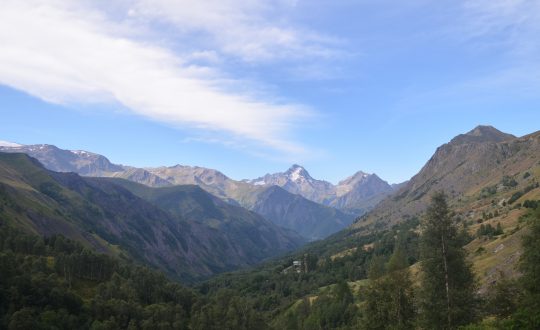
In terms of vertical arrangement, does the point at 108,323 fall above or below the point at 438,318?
below

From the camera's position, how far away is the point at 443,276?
5356 cm

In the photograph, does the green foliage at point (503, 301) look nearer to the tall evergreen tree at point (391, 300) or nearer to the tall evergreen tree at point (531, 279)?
the tall evergreen tree at point (391, 300)

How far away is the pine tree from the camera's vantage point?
5194cm

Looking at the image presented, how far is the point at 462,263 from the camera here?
176 feet

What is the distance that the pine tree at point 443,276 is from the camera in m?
51.9

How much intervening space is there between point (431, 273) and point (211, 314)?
159376 mm

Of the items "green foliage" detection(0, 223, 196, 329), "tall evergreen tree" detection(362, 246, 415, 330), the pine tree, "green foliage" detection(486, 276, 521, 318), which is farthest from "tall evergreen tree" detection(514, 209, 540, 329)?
"green foliage" detection(0, 223, 196, 329)

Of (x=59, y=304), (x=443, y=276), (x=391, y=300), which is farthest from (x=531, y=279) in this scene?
(x=59, y=304)

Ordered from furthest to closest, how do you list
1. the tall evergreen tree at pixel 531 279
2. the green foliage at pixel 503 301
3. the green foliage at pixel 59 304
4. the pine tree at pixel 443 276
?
the green foliage at pixel 59 304, the green foliage at pixel 503 301, the pine tree at pixel 443 276, the tall evergreen tree at pixel 531 279

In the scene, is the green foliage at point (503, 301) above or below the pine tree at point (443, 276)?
below

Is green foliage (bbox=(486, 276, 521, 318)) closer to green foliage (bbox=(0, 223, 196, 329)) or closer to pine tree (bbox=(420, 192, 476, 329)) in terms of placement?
pine tree (bbox=(420, 192, 476, 329))

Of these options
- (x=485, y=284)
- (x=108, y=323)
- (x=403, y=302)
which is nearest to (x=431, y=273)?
(x=403, y=302)

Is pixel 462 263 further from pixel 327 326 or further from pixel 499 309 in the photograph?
pixel 327 326

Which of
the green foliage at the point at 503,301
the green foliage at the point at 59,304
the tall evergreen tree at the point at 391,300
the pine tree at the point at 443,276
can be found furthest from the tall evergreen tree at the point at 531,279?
the green foliage at the point at 59,304
